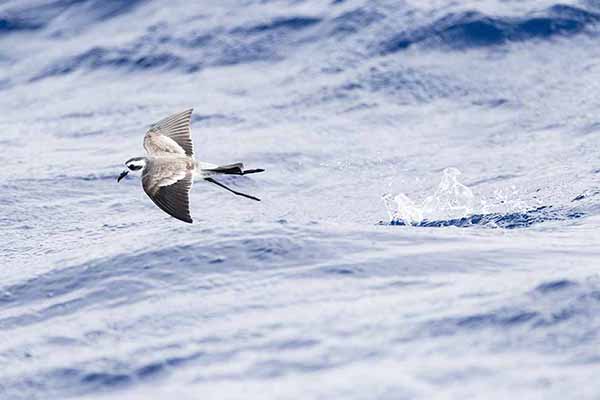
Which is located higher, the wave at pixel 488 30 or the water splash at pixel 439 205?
the wave at pixel 488 30

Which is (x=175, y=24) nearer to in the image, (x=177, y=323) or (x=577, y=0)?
(x=577, y=0)

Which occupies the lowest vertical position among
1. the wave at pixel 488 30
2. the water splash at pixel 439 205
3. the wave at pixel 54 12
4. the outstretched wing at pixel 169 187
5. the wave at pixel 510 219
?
the water splash at pixel 439 205

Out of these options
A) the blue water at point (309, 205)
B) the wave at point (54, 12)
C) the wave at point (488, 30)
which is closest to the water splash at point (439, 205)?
the blue water at point (309, 205)

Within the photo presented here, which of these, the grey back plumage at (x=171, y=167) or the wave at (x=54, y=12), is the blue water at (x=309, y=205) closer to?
the wave at (x=54, y=12)

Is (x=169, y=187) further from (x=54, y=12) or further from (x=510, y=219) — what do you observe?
(x=54, y=12)

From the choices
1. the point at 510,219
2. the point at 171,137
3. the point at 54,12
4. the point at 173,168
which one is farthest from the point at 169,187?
the point at 54,12

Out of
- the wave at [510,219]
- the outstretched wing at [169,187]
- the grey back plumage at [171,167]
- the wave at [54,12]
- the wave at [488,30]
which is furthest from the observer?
the wave at [54,12]

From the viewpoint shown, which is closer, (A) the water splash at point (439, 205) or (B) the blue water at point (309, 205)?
(B) the blue water at point (309, 205)
